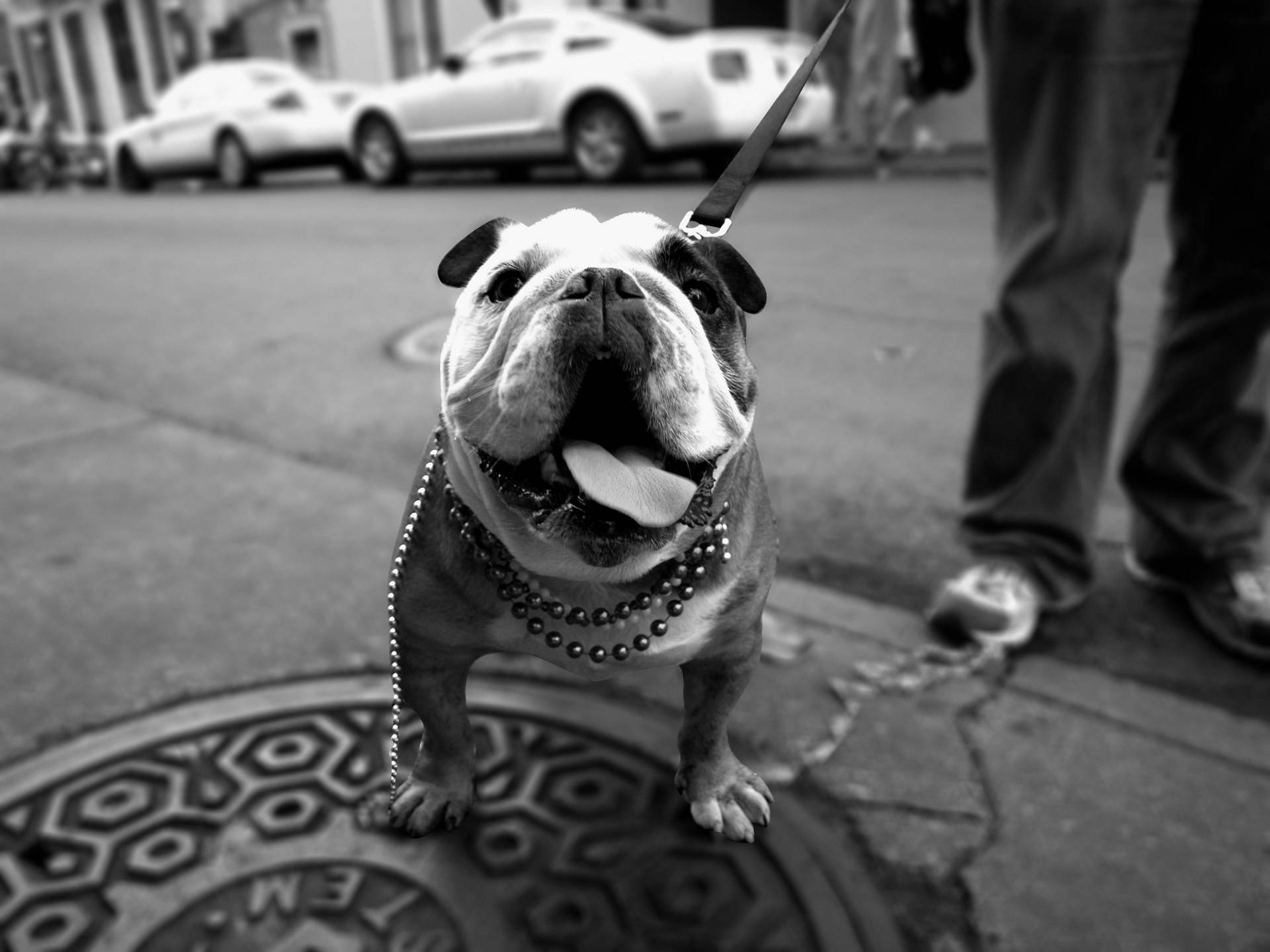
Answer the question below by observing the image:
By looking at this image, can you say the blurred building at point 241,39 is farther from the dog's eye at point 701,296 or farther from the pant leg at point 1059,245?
the dog's eye at point 701,296

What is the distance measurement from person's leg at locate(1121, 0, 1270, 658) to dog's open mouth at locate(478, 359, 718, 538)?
2.19 meters

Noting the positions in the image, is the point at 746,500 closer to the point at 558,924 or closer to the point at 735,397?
the point at 735,397

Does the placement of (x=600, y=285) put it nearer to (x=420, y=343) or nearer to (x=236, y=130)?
(x=420, y=343)

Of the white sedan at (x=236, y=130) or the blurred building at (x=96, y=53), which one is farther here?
the blurred building at (x=96, y=53)

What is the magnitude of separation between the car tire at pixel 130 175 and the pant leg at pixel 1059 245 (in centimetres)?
1641

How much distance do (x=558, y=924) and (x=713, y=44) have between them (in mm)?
2663

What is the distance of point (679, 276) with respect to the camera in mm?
537

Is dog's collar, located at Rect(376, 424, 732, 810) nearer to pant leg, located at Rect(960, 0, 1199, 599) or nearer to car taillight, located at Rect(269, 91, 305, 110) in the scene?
pant leg, located at Rect(960, 0, 1199, 599)

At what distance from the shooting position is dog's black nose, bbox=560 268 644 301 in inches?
18.3

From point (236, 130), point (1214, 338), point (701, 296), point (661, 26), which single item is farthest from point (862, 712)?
point (236, 130)

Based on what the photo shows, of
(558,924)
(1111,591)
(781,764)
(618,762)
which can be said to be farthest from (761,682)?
(1111,591)

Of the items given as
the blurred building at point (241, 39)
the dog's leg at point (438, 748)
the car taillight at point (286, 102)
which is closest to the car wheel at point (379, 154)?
the dog's leg at point (438, 748)

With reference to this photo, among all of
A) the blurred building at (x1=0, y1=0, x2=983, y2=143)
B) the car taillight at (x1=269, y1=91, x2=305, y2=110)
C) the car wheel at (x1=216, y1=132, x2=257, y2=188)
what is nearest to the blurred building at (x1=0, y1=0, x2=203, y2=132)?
the blurred building at (x1=0, y1=0, x2=983, y2=143)

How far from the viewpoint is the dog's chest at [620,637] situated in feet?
1.98
